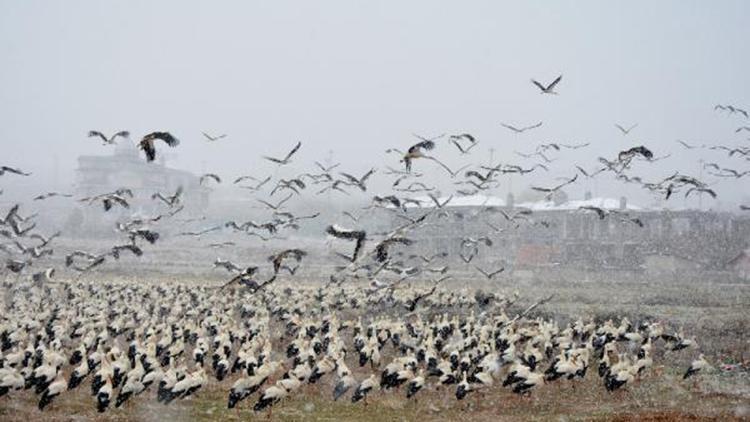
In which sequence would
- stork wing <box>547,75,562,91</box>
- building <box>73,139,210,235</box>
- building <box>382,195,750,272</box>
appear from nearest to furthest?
stork wing <box>547,75,562,91</box> < building <box>382,195,750,272</box> < building <box>73,139,210,235</box>

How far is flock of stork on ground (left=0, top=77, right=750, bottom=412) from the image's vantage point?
17.7 meters

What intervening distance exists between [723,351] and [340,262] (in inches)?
1691

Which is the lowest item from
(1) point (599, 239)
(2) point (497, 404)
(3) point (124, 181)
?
(2) point (497, 404)

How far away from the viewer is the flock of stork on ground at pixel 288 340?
17.7m

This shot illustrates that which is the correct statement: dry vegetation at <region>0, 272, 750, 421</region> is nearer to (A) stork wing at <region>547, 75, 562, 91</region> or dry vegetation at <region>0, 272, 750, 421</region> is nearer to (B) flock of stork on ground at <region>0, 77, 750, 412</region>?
(B) flock of stork on ground at <region>0, 77, 750, 412</region>

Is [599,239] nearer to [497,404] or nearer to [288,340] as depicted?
[288,340]

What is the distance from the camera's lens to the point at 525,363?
21.2 meters

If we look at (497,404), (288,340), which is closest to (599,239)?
(288,340)

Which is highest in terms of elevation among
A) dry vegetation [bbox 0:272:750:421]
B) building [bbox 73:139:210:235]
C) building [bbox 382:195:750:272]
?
building [bbox 73:139:210:235]

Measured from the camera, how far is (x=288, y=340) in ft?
88.0

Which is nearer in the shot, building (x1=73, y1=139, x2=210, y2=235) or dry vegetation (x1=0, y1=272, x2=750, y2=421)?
dry vegetation (x1=0, y1=272, x2=750, y2=421)

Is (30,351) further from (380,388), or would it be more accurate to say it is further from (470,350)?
(470,350)

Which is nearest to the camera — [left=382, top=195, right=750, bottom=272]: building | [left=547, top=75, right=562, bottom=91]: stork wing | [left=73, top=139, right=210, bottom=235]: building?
[left=547, top=75, right=562, bottom=91]: stork wing

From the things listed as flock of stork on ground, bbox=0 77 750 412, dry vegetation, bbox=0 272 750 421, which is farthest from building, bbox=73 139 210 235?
dry vegetation, bbox=0 272 750 421
